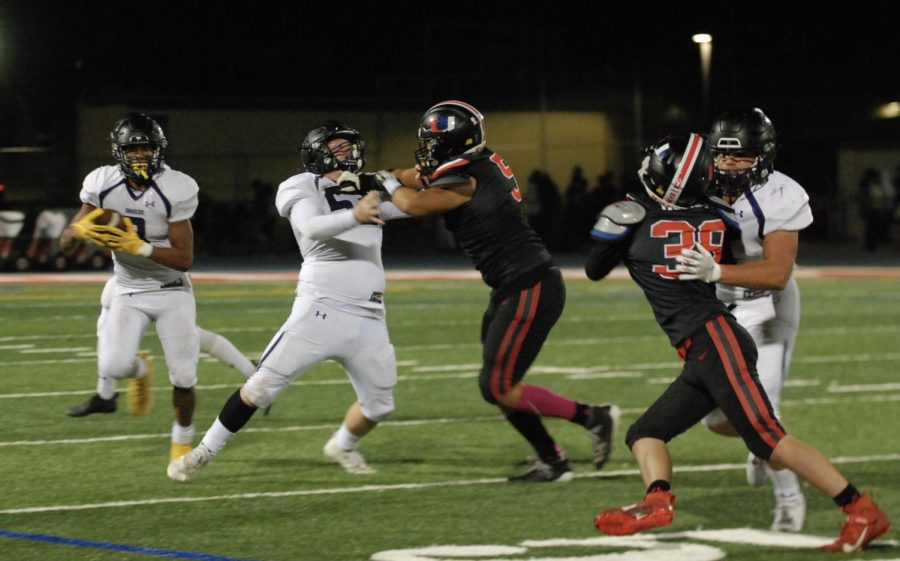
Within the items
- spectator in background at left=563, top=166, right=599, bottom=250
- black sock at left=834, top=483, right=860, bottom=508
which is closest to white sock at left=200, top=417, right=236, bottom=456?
black sock at left=834, top=483, right=860, bottom=508

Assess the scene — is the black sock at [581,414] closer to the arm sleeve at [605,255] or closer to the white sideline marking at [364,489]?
the white sideline marking at [364,489]

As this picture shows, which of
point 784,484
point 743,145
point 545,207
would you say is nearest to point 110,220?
point 743,145

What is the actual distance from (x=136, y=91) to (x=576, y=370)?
20.3m

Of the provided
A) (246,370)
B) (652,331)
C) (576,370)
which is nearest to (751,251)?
(246,370)

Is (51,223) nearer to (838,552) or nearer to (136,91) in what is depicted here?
(136,91)

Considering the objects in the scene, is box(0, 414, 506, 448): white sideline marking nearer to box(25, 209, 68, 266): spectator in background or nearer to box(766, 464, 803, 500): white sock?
box(766, 464, 803, 500): white sock

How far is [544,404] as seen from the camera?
639 cm

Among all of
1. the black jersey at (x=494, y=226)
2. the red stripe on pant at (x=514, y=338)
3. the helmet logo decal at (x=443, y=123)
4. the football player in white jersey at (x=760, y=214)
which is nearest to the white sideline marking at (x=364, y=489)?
the red stripe on pant at (x=514, y=338)

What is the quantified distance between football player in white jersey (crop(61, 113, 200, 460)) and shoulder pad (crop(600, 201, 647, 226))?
2425 mm

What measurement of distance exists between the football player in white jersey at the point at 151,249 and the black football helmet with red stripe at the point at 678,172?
98.5 inches

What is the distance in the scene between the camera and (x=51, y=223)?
1900 centimetres

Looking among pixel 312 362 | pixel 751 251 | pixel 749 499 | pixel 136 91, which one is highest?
pixel 136 91

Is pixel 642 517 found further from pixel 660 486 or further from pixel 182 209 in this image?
pixel 182 209

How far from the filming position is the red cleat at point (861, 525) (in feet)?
16.0
